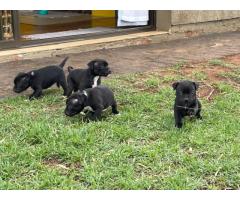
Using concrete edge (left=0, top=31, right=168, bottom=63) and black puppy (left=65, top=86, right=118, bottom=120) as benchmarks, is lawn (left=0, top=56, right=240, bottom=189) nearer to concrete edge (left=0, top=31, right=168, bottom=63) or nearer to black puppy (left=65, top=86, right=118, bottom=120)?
black puppy (left=65, top=86, right=118, bottom=120)

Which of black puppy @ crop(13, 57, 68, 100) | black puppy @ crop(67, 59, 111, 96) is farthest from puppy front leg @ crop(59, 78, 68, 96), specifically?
black puppy @ crop(67, 59, 111, 96)

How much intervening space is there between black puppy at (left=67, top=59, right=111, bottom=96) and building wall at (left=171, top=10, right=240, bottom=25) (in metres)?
5.49

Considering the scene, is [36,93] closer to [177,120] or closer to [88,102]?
[88,102]

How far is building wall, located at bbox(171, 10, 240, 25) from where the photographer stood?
11.7 meters

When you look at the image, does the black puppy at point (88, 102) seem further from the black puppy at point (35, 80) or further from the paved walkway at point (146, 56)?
the paved walkway at point (146, 56)

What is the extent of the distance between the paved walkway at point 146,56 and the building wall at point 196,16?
0.48m

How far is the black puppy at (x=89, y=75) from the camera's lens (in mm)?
6398

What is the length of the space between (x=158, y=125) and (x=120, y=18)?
21.0 ft

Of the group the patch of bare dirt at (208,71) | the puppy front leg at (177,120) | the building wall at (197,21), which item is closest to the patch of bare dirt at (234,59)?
the patch of bare dirt at (208,71)

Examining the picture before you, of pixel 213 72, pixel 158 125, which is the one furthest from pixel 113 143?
pixel 213 72

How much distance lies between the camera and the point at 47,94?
22.6 feet

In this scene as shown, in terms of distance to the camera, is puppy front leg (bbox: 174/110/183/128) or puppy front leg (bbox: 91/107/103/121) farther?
puppy front leg (bbox: 91/107/103/121)

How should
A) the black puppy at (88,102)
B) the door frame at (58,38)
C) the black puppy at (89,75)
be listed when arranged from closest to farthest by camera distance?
the black puppy at (88,102), the black puppy at (89,75), the door frame at (58,38)
